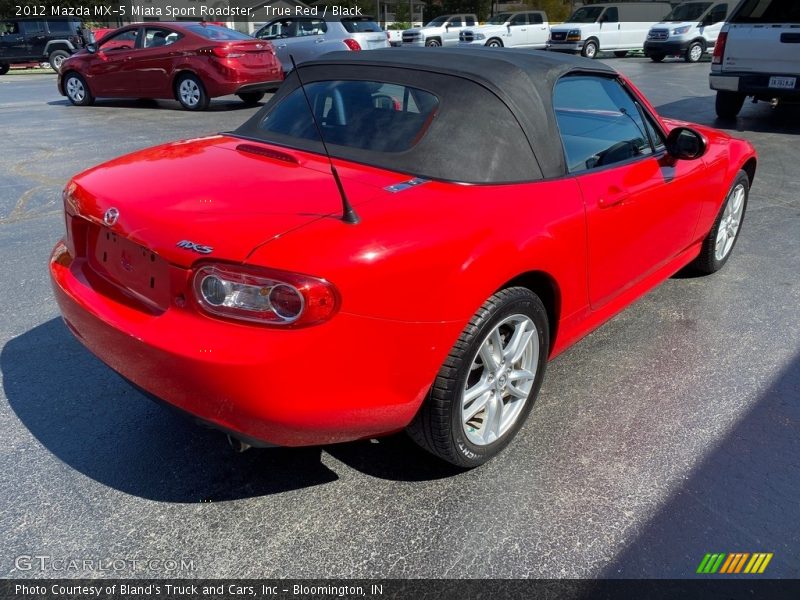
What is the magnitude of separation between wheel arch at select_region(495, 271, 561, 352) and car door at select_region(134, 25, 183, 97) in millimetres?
10761

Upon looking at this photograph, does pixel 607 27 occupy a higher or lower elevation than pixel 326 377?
higher

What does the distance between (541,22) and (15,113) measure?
2028 centimetres

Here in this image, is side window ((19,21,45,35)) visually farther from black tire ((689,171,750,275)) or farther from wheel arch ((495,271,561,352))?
wheel arch ((495,271,561,352))

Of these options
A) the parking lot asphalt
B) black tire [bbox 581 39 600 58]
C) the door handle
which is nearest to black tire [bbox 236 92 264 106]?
the parking lot asphalt

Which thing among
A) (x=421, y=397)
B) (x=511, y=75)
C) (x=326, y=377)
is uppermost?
(x=511, y=75)

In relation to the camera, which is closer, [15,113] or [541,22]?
[15,113]

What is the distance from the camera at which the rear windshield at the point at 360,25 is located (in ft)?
49.6

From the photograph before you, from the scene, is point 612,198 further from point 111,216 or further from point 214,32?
point 214,32

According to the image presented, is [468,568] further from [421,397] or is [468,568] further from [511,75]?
[511,75]

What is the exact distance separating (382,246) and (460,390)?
0.60m

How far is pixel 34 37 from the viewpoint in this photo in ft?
80.3

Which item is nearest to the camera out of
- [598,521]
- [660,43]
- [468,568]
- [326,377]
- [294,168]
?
[326,377]

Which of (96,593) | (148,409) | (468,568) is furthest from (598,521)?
(148,409)

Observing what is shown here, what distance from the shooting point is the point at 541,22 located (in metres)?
26.3
